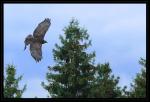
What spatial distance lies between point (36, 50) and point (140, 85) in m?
0.99

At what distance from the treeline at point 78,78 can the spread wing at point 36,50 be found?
10.6 inches

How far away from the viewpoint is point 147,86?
361 centimetres

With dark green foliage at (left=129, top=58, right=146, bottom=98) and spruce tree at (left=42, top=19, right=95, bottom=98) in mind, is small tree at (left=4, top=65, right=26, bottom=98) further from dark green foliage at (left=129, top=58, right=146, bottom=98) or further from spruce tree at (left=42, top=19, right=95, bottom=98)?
dark green foliage at (left=129, top=58, right=146, bottom=98)

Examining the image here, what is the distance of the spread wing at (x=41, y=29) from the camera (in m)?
3.93

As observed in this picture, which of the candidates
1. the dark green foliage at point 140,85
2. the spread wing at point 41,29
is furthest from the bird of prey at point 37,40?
the dark green foliage at point 140,85

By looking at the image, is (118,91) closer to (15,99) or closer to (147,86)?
(147,86)

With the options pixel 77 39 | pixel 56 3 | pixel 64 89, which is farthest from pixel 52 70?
pixel 56 3

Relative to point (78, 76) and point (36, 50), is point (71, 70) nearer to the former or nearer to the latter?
point (78, 76)

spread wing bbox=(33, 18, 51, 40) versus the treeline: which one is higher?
spread wing bbox=(33, 18, 51, 40)

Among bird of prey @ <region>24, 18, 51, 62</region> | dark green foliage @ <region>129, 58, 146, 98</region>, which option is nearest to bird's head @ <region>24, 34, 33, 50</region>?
bird of prey @ <region>24, 18, 51, 62</region>

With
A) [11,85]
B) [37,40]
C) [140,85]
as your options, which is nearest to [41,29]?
[37,40]

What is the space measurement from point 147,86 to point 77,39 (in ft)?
6.42

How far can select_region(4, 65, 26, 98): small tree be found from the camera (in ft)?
13.3

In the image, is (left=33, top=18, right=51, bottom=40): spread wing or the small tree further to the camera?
the small tree
